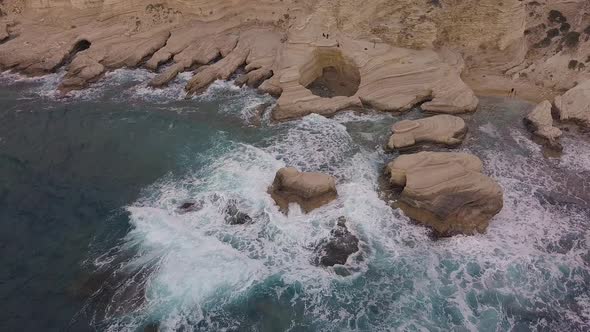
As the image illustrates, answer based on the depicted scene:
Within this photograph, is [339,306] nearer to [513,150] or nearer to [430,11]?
[513,150]

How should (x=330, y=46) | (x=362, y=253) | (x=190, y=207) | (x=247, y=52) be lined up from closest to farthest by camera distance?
(x=362, y=253)
(x=190, y=207)
(x=330, y=46)
(x=247, y=52)

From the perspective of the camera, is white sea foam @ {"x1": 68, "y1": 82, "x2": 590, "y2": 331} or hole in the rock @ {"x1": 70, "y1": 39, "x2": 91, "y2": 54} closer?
white sea foam @ {"x1": 68, "y1": 82, "x2": 590, "y2": 331}

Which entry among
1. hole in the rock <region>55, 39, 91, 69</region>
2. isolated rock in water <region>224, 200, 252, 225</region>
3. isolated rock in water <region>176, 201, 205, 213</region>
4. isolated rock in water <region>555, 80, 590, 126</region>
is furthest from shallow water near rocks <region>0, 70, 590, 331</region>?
hole in the rock <region>55, 39, 91, 69</region>

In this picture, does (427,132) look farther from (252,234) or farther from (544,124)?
(252,234)

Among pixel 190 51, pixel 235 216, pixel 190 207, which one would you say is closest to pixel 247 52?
pixel 190 51

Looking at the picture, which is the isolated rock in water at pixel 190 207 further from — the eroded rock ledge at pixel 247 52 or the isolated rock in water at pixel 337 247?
the eroded rock ledge at pixel 247 52

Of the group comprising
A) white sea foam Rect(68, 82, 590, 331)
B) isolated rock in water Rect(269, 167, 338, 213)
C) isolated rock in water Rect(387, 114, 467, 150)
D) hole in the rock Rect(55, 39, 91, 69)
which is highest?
hole in the rock Rect(55, 39, 91, 69)

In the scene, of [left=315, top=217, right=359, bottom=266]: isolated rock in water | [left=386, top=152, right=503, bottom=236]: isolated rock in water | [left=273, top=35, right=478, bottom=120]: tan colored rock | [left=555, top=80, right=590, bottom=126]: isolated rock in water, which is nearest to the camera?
[left=315, top=217, right=359, bottom=266]: isolated rock in water

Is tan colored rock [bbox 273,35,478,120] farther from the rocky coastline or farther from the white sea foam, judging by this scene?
the white sea foam
